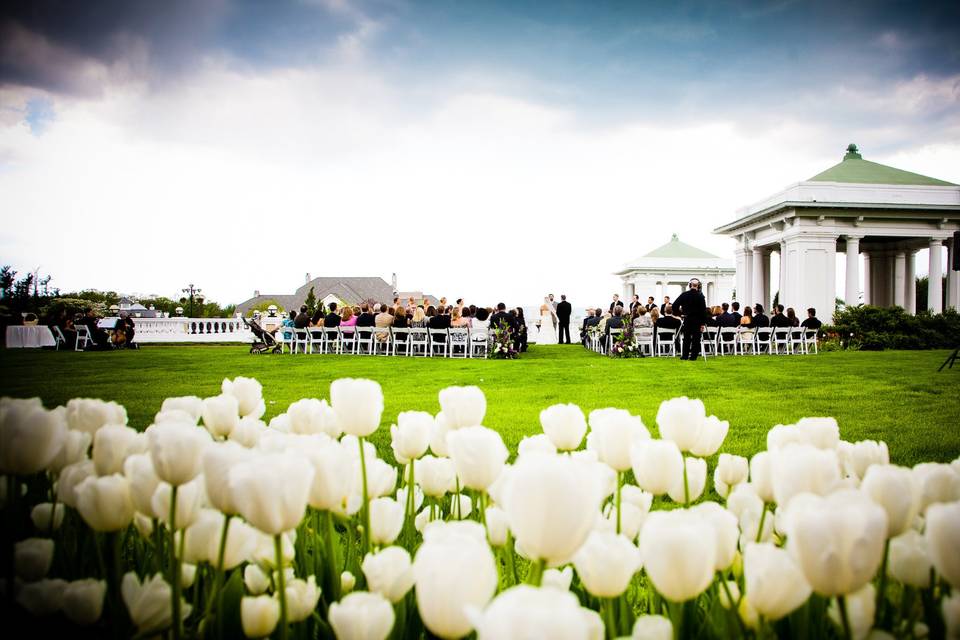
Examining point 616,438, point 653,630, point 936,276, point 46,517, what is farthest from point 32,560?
point 936,276

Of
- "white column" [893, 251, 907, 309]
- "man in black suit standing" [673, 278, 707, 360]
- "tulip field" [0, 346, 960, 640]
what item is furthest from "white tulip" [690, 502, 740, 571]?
"white column" [893, 251, 907, 309]

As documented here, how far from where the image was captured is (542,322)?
31203 mm

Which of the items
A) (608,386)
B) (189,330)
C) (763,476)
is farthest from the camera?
(189,330)

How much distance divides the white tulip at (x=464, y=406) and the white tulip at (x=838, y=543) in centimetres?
94

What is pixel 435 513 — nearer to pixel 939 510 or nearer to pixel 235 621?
pixel 235 621

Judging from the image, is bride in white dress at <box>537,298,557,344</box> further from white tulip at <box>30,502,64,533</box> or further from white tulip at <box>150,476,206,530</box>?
white tulip at <box>150,476,206,530</box>

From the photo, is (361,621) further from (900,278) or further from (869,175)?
(900,278)

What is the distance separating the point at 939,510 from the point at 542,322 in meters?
30.4

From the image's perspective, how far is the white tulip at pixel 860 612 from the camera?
1.00 m

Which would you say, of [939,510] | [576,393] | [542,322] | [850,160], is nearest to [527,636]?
[939,510]

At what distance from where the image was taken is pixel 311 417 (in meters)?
1.69

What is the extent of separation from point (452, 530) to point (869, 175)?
4245 cm

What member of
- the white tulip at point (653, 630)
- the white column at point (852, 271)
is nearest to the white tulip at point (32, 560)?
the white tulip at point (653, 630)

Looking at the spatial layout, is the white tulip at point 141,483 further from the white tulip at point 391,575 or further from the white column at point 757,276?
the white column at point 757,276
